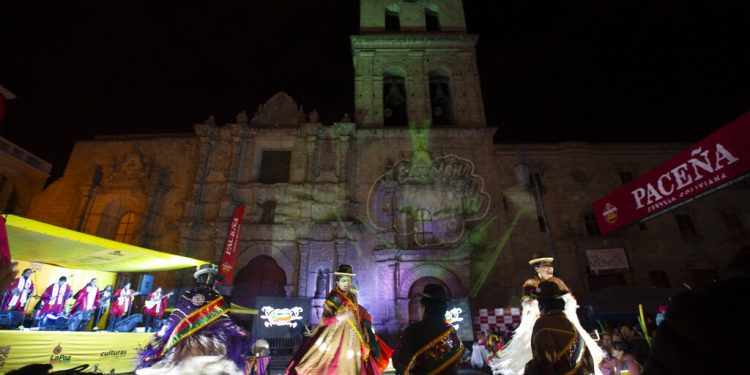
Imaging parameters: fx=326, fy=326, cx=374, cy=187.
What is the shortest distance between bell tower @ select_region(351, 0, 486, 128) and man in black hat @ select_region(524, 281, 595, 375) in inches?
619

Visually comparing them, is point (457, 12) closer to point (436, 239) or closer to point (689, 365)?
point (436, 239)

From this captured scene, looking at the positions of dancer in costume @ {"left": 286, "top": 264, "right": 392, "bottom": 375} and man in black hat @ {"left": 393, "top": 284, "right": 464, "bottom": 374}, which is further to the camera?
dancer in costume @ {"left": 286, "top": 264, "right": 392, "bottom": 375}

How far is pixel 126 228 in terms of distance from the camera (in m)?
16.4

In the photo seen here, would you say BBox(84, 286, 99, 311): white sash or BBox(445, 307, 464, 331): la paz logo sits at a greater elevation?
BBox(84, 286, 99, 311): white sash

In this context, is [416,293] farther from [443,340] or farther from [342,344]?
[443,340]

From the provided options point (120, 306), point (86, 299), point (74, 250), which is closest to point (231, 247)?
point (120, 306)

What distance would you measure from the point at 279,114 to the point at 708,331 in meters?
19.5

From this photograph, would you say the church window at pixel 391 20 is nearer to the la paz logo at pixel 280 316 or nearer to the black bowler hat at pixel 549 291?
the la paz logo at pixel 280 316

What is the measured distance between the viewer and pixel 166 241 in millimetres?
15883

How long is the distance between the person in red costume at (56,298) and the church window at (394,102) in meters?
15.2

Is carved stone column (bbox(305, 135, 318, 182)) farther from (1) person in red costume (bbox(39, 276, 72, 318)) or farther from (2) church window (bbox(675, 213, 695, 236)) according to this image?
(2) church window (bbox(675, 213, 695, 236))

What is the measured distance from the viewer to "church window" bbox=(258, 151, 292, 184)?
57.2ft

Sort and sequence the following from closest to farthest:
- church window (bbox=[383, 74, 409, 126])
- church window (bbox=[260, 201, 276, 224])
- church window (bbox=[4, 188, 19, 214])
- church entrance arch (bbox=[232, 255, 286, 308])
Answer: church entrance arch (bbox=[232, 255, 286, 308]) < church window (bbox=[260, 201, 276, 224]) < church window (bbox=[4, 188, 19, 214]) < church window (bbox=[383, 74, 409, 126])

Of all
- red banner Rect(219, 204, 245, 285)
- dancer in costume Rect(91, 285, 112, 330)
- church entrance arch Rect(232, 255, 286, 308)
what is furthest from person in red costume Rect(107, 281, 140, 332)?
church entrance arch Rect(232, 255, 286, 308)
